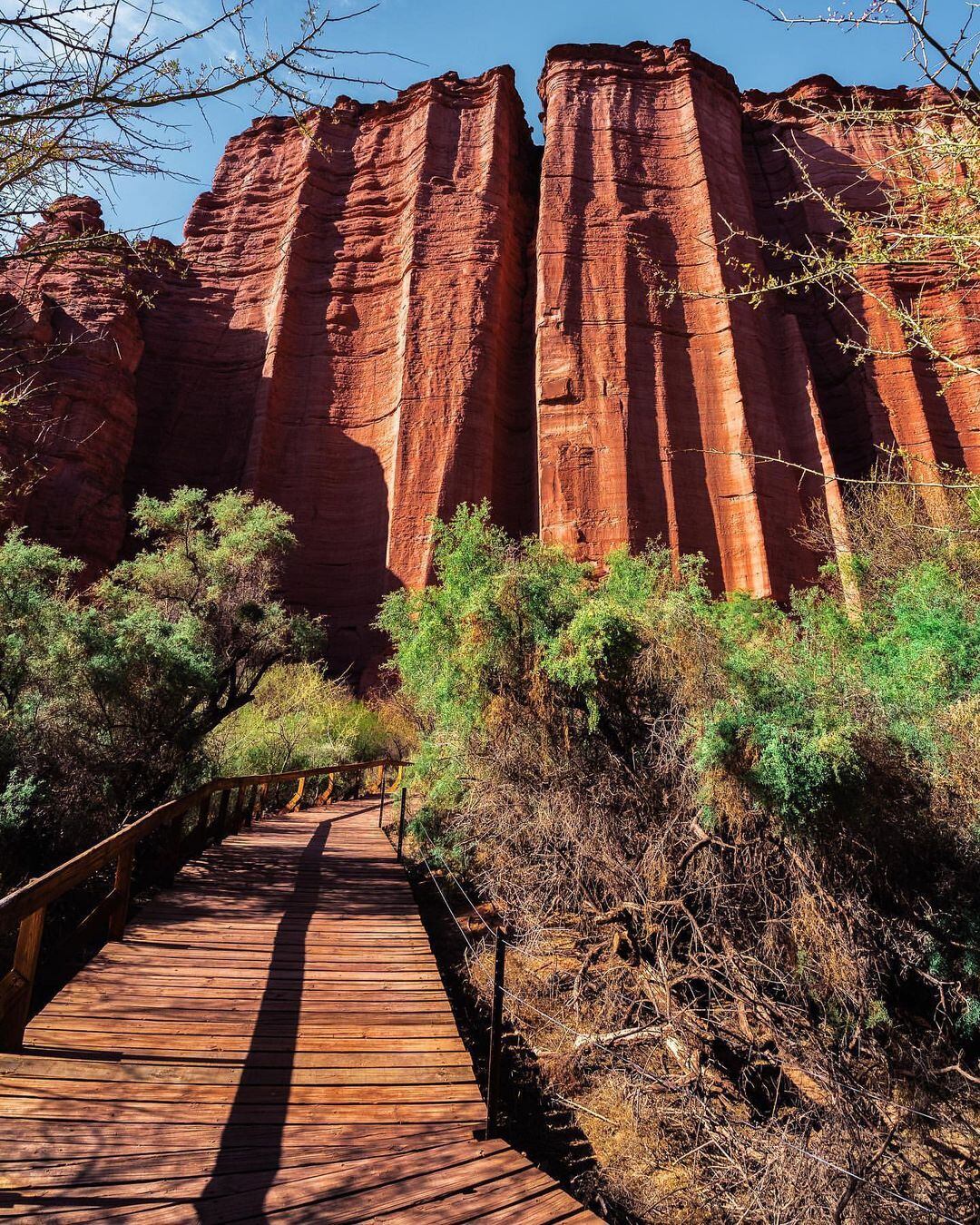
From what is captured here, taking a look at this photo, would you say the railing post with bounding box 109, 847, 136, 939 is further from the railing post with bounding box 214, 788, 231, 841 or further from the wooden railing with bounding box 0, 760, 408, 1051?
A: the railing post with bounding box 214, 788, 231, 841

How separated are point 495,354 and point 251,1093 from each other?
2518 cm

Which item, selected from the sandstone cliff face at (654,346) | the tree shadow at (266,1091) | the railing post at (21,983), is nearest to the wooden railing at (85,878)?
the railing post at (21,983)

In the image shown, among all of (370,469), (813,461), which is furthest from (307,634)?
(813,461)

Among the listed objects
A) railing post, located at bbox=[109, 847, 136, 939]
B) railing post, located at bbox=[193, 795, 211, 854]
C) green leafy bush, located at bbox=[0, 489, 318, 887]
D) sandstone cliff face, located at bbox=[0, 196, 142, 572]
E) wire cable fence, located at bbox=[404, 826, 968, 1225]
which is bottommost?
wire cable fence, located at bbox=[404, 826, 968, 1225]

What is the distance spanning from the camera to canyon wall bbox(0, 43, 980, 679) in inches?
880

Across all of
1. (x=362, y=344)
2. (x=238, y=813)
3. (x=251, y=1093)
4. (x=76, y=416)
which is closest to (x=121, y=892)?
(x=251, y=1093)

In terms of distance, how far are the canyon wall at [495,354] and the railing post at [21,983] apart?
59.7ft

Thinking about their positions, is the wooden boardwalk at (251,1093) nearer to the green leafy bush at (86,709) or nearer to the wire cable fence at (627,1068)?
the wire cable fence at (627,1068)

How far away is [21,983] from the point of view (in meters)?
3.60

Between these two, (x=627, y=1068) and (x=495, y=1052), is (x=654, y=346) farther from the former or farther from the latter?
(x=495, y=1052)

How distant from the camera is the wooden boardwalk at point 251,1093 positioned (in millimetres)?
2705

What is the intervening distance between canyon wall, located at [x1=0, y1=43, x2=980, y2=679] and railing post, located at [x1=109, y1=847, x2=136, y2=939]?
1655 centimetres

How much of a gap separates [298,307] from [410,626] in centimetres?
2035

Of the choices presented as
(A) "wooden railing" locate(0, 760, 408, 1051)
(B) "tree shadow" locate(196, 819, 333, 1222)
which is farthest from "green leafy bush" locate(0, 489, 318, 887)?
(B) "tree shadow" locate(196, 819, 333, 1222)
